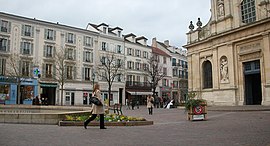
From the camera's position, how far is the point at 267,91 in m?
24.9

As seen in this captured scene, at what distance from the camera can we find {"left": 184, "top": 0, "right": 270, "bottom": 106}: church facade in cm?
2591

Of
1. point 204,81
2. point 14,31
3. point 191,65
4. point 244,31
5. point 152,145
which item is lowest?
point 152,145

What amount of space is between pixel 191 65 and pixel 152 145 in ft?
99.7

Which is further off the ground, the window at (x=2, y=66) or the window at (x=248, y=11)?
the window at (x=248, y=11)

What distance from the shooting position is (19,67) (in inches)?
1615

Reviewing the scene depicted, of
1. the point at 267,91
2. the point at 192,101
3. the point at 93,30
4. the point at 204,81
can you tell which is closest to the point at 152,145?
the point at 192,101

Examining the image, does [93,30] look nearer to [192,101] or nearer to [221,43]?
[221,43]

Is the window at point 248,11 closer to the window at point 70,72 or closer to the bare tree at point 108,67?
the bare tree at point 108,67

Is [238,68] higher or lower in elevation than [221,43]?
lower

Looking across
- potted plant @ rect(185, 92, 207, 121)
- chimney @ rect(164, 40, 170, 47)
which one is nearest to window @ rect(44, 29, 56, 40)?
potted plant @ rect(185, 92, 207, 121)

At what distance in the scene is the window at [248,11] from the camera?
28.0 metres

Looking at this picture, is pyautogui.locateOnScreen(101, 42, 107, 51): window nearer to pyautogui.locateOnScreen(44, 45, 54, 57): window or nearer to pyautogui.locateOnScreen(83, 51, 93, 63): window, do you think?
pyautogui.locateOnScreen(83, 51, 93, 63): window

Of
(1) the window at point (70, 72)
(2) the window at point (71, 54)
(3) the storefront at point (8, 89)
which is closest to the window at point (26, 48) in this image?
(3) the storefront at point (8, 89)

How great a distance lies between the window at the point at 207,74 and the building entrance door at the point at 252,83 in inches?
201
